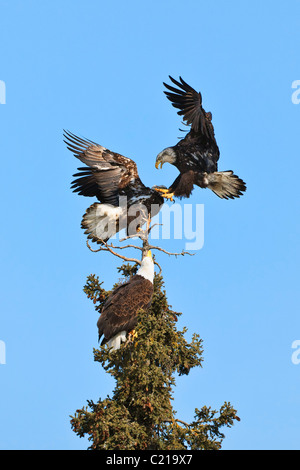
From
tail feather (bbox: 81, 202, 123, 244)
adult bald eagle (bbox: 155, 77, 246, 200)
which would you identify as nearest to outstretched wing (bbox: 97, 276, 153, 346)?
tail feather (bbox: 81, 202, 123, 244)

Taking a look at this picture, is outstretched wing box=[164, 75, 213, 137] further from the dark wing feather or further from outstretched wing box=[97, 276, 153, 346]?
outstretched wing box=[97, 276, 153, 346]

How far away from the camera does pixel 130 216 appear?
47.8 ft

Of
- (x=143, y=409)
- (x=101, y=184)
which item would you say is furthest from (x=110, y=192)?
(x=143, y=409)

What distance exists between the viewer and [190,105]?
1545cm

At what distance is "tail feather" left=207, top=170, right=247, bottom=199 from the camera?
15266mm

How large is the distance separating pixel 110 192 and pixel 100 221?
2.41ft

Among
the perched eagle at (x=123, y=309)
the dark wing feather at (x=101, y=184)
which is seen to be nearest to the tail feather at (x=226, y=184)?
the dark wing feather at (x=101, y=184)

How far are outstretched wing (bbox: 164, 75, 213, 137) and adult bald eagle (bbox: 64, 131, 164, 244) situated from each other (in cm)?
162

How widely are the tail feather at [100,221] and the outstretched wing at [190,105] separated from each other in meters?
2.59

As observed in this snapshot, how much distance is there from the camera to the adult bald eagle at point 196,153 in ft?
49.9

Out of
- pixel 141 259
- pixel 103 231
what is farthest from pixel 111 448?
pixel 103 231

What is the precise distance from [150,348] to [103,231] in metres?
3.32

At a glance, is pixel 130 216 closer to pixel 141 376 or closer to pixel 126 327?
pixel 126 327

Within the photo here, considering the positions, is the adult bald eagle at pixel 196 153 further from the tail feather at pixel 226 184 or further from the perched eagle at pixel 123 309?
the perched eagle at pixel 123 309
